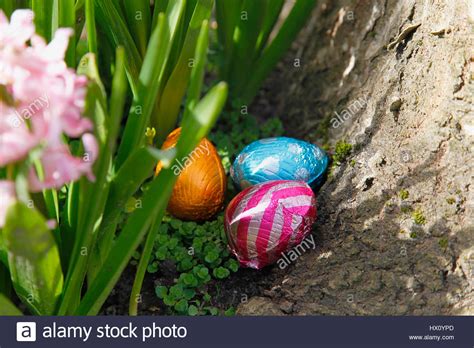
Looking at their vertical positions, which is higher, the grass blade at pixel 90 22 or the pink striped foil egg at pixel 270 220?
the grass blade at pixel 90 22

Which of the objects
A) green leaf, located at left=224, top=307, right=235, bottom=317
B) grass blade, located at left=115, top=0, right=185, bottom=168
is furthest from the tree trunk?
grass blade, located at left=115, top=0, right=185, bottom=168

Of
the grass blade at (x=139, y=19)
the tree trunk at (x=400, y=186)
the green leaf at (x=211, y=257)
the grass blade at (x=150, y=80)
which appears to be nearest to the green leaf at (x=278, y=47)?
the tree trunk at (x=400, y=186)

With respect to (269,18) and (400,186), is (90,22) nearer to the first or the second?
(269,18)

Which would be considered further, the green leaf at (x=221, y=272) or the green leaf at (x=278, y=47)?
the green leaf at (x=278, y=47)

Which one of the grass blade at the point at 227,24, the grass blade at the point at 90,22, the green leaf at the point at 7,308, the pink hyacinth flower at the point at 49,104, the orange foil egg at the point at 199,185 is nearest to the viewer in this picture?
the pink hyacinth flower at the point at 49,104

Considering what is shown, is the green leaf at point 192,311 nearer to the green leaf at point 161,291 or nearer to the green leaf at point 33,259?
the green leaf at point 161,291
